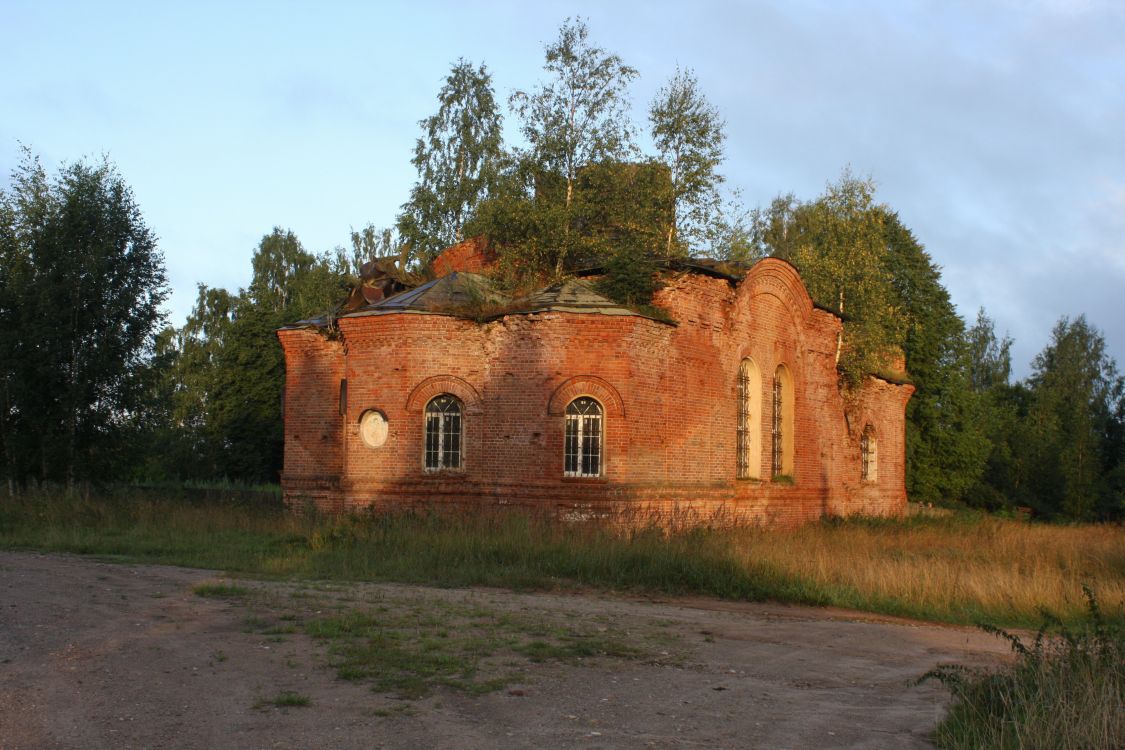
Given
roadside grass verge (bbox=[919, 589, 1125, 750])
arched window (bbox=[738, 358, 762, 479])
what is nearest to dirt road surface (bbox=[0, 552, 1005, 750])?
roadside grass verge (bbox=[919, 589, 1125, 750])

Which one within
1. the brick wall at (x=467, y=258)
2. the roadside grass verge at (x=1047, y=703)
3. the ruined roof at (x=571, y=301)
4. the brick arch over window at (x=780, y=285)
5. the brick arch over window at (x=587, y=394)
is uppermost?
the brick wall at (x=467, y=258)

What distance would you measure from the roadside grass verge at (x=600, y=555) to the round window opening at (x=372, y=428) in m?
1.77

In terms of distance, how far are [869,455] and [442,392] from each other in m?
16.7

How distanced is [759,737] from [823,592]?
7283mm

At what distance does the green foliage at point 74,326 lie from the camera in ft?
74.8

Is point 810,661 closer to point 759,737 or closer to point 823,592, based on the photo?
point 759,737

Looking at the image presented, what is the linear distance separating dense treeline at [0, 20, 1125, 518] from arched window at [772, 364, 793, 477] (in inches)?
127

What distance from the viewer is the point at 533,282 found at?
21766 millimetres

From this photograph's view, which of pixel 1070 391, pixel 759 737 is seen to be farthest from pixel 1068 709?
pixel 1070 391

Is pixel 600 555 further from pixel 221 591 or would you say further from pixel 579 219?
pixel 579 219

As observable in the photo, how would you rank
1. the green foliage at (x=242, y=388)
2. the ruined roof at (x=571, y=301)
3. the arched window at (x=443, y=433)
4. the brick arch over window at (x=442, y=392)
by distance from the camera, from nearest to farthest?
the ruined roof at (x=571, y=301), the brick arch over window at (x=442, y=392), the arched window at (x=443, y=433), the green foliage at (x=242, y=388)

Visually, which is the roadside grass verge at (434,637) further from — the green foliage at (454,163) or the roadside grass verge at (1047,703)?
the green foliage at (454,163)

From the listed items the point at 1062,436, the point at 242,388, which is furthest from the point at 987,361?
the point at 242,388

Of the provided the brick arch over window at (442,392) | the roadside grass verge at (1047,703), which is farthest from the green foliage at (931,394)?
the roadside grass verge at (1047,703)
